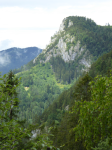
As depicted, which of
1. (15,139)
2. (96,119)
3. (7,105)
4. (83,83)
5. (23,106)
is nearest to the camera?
(15,139)

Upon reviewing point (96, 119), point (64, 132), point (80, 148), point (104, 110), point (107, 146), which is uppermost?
point (104, 110)

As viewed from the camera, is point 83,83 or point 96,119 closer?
point 96,119

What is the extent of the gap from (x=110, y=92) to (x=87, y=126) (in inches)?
75.7

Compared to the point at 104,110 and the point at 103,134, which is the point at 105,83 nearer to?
the point at 104,110

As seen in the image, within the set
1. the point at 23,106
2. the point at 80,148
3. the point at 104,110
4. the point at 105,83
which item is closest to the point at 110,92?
the point at 105,83

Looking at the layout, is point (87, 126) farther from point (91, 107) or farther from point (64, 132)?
point (64, 132)

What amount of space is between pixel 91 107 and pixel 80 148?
12334mm

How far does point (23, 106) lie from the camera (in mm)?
193750

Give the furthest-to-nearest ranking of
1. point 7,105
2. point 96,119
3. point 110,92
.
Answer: point 96,119 < point 110,92 < point 7,105

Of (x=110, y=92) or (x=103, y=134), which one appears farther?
(x=103, y=134)

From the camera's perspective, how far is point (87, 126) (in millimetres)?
7336

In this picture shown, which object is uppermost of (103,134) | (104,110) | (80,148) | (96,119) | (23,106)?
(104,110)

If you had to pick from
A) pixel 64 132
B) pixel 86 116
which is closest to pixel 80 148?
pixel 64 132

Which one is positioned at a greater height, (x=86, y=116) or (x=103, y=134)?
(x=86, y=116)
